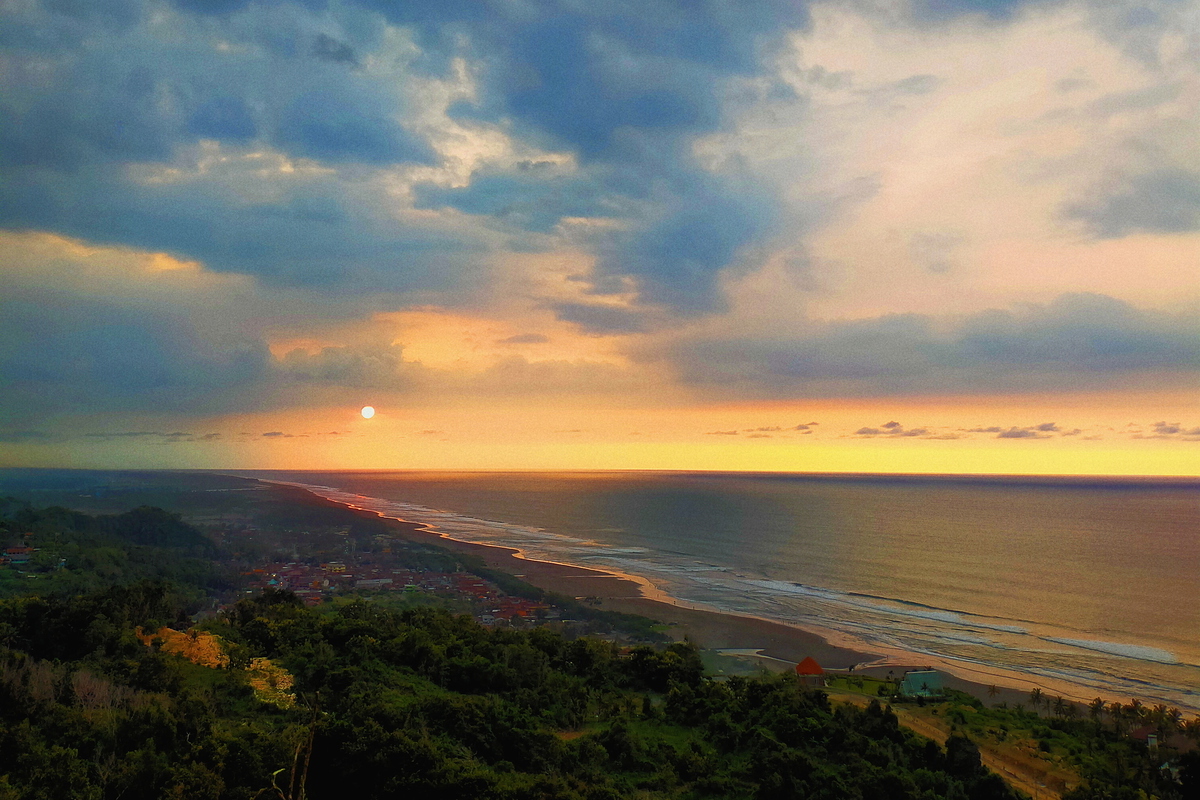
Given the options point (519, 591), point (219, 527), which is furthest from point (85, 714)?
point (219, 527)

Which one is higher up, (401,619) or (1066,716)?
(401,619)

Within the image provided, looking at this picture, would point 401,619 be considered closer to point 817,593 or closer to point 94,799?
point 94,799

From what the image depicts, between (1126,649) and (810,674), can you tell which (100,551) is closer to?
(810,674)

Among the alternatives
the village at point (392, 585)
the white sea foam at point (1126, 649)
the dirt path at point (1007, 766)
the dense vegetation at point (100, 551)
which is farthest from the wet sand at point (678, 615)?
the dense vegetation at point (100, 551)

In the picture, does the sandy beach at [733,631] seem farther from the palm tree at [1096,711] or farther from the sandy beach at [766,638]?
the palm tree at [1096,711]

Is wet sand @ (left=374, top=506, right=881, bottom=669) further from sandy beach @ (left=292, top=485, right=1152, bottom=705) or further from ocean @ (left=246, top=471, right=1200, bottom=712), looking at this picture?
ocean @ (left=246, top=471, right=1200, bottom=712)

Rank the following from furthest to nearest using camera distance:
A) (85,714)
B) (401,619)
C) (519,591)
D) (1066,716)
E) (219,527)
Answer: (219,527) → (519,591) → (401,619) → (1066,716) → (85,714)

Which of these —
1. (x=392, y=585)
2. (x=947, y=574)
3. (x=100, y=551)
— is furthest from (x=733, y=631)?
(x=100, y=551)

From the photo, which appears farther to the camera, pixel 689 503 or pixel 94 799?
pixel 689 503
